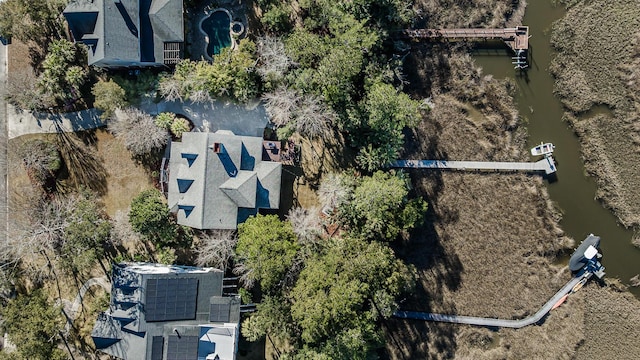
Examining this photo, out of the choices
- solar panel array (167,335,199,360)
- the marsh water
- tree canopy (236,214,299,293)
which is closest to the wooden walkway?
the marsh water

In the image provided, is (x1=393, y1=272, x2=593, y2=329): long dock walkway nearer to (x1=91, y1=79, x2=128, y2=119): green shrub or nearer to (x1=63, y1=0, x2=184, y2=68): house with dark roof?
(x1=91, y1=79, x2=128, y2=119): green shrub

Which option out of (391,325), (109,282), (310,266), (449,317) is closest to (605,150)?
(449,317)

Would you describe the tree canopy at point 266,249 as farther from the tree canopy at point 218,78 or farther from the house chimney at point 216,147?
the tree canopy at point 218,78

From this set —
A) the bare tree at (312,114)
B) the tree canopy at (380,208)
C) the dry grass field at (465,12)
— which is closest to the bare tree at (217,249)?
the tree canopy at (380,208)

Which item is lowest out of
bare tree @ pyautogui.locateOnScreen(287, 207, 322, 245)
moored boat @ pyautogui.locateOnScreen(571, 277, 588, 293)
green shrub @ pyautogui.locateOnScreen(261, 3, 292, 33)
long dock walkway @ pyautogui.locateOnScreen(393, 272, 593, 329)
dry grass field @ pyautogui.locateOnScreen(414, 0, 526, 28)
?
long dock walkway @ pyautogui.locateOnScreen(393, 272, 593, 329)

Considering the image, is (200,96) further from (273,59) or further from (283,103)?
(283,103)

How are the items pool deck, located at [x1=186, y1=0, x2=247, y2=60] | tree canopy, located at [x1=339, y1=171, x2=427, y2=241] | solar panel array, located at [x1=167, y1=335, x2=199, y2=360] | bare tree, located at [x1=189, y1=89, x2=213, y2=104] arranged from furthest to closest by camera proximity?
pool deck, located at [x1=186, y1=0, x2=247, y2=60], bare tree, located at [x1=189, y1=89, x2=213, y2=104], solar panel array, located at [x1=167, y1=335, x2=199, y2=360], tree canopy, located at [x1=339, y1=171, x2=427, y2=241]

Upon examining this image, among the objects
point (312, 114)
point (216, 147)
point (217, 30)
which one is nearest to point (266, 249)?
point (216, 147)

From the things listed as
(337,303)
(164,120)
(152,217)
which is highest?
(164,120)
